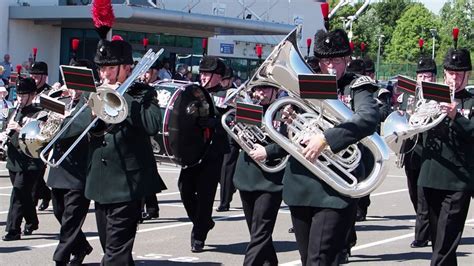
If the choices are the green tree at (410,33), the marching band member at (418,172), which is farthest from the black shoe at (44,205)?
the green tree at (410,33)

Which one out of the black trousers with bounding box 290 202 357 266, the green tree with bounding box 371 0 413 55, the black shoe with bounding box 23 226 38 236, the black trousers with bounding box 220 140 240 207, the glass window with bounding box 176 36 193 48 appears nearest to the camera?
the black trousers with bounding box 290 202 357 266

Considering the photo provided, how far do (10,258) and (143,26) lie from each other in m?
23.8

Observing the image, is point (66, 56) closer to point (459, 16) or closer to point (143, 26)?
point (143, 26)

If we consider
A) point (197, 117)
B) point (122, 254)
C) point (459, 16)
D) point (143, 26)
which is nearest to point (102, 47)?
point (122, 254)

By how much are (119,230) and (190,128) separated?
9.26ft

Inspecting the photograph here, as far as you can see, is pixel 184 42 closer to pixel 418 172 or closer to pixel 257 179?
pixel 418 172

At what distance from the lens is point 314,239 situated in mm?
6137

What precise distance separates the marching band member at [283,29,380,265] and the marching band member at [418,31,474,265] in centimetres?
159

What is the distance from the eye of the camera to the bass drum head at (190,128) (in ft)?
31.4

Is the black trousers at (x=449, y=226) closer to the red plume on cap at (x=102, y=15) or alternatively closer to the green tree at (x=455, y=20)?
the red plume on cap at (x=102, y=15)

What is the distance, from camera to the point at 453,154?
7.81 meters

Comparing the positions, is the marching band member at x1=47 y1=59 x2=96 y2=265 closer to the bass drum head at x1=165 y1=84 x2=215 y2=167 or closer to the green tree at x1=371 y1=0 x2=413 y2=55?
the bass drum head at x1=165 y1=84 x2=215 y2=167

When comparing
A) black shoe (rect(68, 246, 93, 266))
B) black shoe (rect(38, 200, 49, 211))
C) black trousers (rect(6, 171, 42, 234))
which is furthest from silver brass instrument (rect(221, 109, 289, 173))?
black shoe (rect(38, 200, 49, 211))

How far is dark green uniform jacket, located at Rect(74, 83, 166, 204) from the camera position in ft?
22.7
